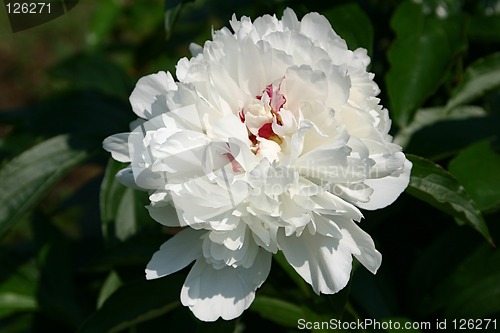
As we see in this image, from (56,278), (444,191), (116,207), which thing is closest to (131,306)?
(116,207)

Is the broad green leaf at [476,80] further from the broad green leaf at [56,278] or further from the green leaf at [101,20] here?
the green leaf at [101,20]

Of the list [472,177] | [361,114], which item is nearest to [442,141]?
[472,177]

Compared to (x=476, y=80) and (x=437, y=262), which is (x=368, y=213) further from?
(x=476, y=80)

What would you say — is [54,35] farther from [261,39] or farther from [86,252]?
[261,39]

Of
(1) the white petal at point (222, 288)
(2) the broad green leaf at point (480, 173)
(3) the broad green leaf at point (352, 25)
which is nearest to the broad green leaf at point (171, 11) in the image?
(3) the broad green leaf at point (352, 25)

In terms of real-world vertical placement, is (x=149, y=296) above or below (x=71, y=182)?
above

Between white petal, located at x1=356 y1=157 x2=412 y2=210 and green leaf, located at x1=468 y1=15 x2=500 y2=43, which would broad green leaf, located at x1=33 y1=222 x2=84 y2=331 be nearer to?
white petal, located at x1=356 y1=157 x2=412 y2=210
